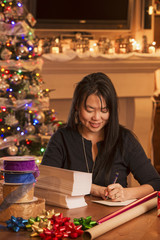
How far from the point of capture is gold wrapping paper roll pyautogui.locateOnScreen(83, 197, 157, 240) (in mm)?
1311

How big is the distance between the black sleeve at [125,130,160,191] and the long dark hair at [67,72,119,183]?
0.07 m

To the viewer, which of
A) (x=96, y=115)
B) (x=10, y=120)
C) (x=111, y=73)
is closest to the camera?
(x=96, y=115)

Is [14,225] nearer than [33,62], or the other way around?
[14,225]

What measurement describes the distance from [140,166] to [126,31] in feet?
10.9

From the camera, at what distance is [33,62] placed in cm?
379

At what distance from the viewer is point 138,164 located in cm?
218

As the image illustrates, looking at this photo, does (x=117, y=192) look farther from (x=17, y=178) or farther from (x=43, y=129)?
(x=43, y=129)

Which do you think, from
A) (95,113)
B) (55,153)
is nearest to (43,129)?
(55,153)

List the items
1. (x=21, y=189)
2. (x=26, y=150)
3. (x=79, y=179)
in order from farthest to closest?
1. (x=26, y=150)
2. (x=79, y=179)
3. (x=21, y=189)

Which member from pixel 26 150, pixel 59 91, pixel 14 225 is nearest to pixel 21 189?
pixel 14 225

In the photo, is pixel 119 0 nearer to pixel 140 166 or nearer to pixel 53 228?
pixel 140 166

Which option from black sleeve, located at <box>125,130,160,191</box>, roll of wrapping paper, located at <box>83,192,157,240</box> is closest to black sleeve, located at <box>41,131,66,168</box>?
black sleeve, located at <box>125,130,160,191</box>

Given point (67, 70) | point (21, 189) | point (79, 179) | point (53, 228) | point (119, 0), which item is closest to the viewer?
point (53, 228)

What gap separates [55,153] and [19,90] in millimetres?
1590
